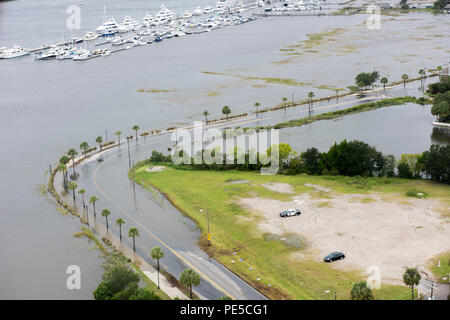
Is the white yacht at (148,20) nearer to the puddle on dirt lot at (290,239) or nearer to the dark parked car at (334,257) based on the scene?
the puddle on dirt lot at (290,239)

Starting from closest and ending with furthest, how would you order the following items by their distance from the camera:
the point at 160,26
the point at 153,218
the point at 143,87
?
the point at 153,218, the point at 143,87, the point at 160,26

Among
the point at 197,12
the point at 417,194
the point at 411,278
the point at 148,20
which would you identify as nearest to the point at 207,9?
the point at 197,12

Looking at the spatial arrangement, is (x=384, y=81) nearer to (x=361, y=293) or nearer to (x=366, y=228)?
(x=366, y=228)

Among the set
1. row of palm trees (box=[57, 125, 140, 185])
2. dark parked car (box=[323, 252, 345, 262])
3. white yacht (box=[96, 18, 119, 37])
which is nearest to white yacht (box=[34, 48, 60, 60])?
white yacht (box=[96, 18, 119, 37])

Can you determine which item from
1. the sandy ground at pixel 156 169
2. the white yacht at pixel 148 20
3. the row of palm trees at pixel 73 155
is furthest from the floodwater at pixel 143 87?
the white yacht at pixel 148 20

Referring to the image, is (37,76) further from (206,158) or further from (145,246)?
(145,246)
